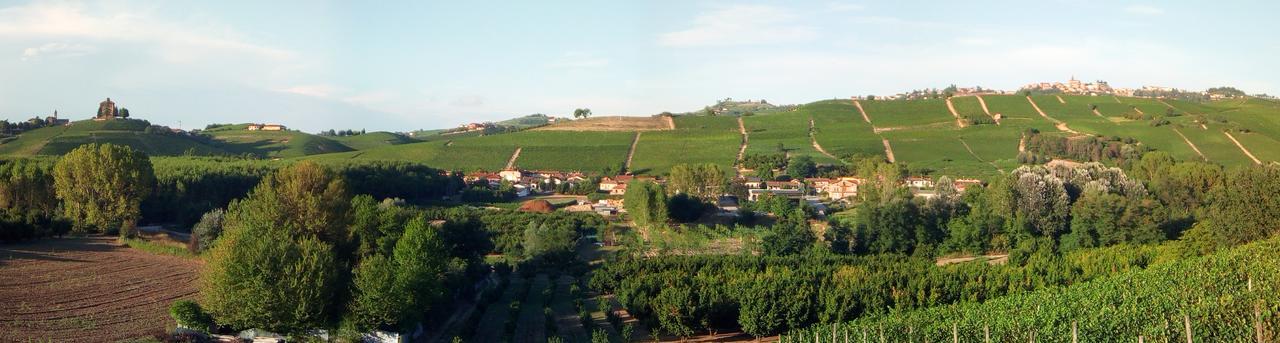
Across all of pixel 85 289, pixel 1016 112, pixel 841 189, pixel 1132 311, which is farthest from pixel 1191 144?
pixel 85 289

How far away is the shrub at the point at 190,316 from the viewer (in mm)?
25500

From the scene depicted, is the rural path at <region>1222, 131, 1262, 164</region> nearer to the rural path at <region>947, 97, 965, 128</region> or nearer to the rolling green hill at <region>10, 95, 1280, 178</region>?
the rolling green hill at <region>10, 95, 1280, 178</region>

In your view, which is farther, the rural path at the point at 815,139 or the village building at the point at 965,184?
the rural path at the point at 815,139

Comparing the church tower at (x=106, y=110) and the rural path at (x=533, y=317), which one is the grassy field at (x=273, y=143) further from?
the rural path at (x=533, y=317)

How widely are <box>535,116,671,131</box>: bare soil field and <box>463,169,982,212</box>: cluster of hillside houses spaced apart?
25.8 meters

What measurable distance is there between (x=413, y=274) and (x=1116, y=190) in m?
42.4

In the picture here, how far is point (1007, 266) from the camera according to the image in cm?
3831

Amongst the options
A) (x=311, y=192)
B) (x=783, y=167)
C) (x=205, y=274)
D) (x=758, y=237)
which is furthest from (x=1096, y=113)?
(x=205, y=274)

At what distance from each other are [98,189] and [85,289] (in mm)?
16655

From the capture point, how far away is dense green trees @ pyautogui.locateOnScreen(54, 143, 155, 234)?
144ft

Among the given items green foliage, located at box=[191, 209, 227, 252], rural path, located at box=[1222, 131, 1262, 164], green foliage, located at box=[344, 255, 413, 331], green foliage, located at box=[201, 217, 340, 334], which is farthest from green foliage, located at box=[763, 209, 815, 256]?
rural path, located at box=[1222, 131, 1262, 164]

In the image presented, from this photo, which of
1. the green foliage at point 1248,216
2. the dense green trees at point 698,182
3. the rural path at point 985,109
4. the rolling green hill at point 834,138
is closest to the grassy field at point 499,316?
the dense green trees at point 698,182

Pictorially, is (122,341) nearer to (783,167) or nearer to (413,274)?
(413,274)

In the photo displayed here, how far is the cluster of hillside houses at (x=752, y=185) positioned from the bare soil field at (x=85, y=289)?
32.6 meters
